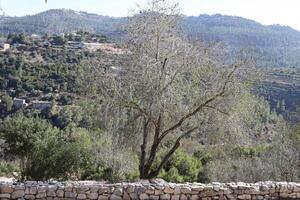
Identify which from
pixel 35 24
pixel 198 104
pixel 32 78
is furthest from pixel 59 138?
pixel 35 24

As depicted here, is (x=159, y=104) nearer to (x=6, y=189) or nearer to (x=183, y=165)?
(x=6, y=189)

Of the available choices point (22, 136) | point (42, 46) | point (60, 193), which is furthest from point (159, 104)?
point (42, 46)

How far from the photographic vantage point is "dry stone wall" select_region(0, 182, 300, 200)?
10117 millimetres

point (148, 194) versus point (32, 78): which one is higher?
point (148, 194)

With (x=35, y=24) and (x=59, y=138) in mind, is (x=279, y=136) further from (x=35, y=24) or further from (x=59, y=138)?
(x=35, y=24)

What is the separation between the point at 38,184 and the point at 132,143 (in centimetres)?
460

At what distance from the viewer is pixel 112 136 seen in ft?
47.3

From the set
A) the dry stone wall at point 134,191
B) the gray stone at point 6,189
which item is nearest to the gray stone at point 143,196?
the dry stone wall at point 134,191

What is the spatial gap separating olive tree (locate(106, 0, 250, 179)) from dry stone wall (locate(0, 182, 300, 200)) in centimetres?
305

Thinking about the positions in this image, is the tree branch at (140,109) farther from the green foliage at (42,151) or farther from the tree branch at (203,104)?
the green foliage at (42,151)

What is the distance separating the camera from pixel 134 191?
405 inches

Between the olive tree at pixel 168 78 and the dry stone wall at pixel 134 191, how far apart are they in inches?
120

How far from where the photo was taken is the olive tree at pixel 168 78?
13.2m

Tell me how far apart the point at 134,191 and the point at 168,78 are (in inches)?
161
